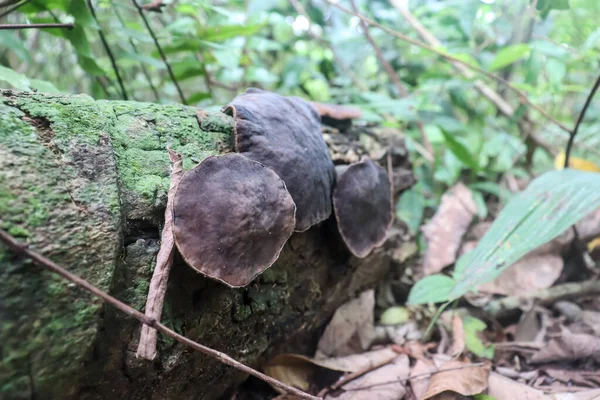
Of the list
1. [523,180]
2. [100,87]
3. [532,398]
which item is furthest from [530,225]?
[100,87]

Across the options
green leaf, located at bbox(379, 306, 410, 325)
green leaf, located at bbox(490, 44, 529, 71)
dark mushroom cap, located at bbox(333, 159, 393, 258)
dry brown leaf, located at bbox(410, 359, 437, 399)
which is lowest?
green leaf, located at bbox(379, 306, 410, 325)

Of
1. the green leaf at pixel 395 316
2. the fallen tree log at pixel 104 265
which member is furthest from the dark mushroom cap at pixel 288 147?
the green leaf at pixel 395 316

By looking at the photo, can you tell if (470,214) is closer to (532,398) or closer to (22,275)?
(532,398)

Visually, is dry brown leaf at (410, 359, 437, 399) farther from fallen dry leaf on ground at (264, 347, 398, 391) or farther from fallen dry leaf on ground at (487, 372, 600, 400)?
fallen dry leaf on ground at (487, 372, 600, 400)

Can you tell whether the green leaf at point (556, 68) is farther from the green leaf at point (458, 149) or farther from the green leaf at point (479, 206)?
the green leaf at point (479, 206)

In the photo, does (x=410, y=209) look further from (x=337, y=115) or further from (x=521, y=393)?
(x=521, y=393)

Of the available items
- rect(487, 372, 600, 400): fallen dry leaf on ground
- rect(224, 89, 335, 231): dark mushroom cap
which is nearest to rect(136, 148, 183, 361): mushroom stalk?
rect(224, 89, 335, 231): dark mushroom cap

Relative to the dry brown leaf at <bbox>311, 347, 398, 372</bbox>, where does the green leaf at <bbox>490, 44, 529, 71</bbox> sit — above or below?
above
